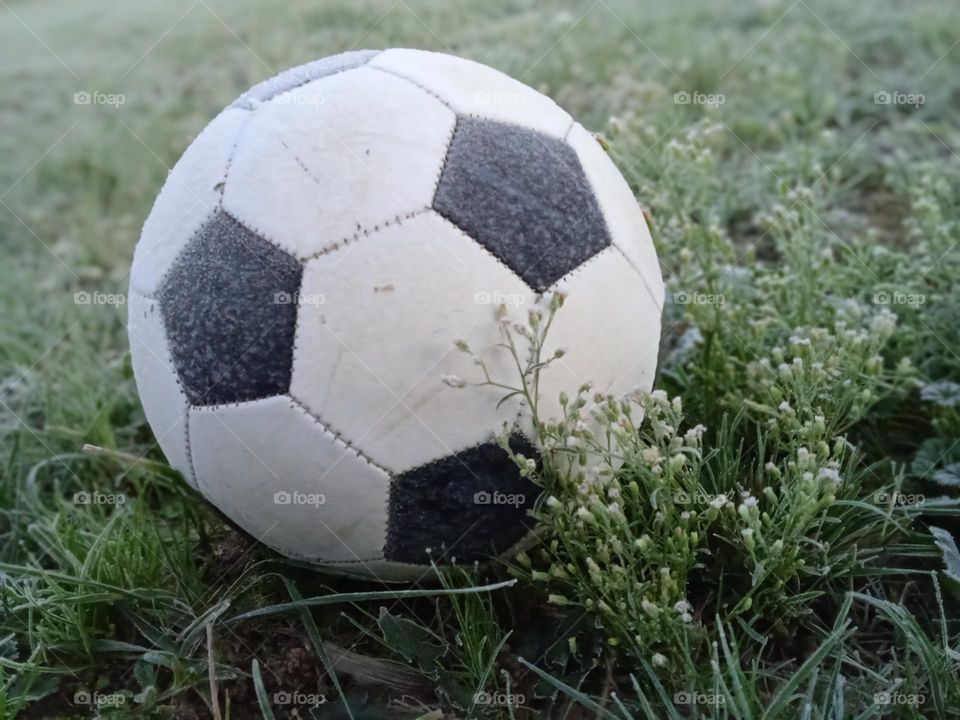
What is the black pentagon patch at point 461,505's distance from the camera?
6.61ft

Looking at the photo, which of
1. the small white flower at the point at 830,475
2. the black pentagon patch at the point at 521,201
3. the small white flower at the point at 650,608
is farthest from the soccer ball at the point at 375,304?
the small white flower at the point at 830,475

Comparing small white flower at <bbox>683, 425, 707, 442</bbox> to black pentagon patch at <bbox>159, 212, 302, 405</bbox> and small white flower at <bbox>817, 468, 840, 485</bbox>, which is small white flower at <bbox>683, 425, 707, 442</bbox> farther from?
black pentagon patch at <bbox>159, 212, 302, 405</bbox>

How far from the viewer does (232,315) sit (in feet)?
6.59

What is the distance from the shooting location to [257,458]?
204 centimetres

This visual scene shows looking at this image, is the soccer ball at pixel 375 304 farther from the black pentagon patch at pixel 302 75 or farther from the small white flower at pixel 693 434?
the small white flower at pixel 693 434

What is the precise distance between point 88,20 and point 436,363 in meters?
6.74

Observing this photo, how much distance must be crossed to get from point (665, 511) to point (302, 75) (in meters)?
1.26

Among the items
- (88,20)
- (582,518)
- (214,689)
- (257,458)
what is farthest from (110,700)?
(88,20)

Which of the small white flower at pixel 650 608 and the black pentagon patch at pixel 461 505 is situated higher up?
the black pentagon patch at pixel 461 505

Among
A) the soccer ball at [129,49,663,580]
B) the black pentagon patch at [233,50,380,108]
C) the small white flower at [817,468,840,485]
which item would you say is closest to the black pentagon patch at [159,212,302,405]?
the soccer ball at [129,49,663,580]

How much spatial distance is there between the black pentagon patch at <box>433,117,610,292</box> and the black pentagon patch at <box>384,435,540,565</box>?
1.27 ft

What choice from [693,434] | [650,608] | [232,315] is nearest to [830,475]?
[693,434]

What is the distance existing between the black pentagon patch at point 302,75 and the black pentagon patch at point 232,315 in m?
0.34

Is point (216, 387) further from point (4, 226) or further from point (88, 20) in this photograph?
point (88, 20)
